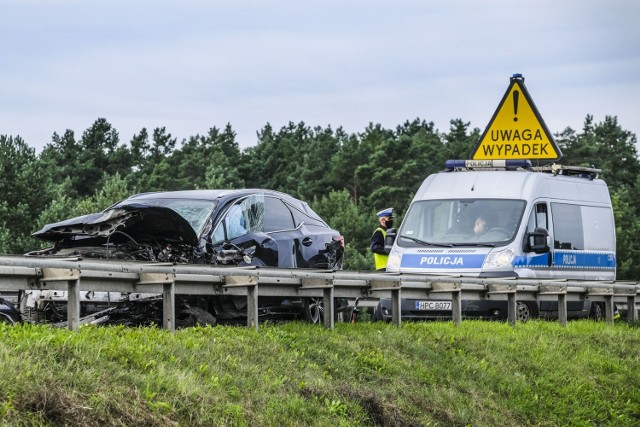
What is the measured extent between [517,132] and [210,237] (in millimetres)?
9615

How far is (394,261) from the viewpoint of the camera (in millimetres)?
20984

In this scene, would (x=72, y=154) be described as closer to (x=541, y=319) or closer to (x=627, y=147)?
(x=627, y=147)

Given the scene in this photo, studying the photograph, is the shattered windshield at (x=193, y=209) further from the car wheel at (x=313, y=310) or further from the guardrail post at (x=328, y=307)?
the guardrail post at (x=328, y=307)

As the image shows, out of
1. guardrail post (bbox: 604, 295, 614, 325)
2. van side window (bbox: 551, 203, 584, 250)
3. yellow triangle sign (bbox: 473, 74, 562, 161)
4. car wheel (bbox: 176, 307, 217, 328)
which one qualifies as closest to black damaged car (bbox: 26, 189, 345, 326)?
car wheel (bbox: 176, 307, 217, 328)

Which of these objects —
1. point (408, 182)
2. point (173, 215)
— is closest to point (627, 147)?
point (408, 182)

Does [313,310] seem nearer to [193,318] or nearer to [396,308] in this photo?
[396,308]

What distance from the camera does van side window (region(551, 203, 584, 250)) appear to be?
71.5 feet

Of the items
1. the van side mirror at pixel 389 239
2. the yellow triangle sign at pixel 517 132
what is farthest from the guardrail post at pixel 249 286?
the yellow triangle sign at pixel 517 132

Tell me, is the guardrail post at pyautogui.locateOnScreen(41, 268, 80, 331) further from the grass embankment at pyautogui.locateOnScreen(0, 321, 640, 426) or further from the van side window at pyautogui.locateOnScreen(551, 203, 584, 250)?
the van side window at pyautogui.locateOnScreen(551, 203, 584, 250)

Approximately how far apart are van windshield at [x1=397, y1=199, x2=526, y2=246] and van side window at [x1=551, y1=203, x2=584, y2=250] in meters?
1.27

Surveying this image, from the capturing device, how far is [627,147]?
96.8 m

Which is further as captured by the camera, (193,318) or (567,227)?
(567,227)

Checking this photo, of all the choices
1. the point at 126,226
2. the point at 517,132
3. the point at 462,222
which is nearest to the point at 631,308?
the point at 462,222

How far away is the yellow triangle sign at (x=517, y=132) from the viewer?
23.3 m
